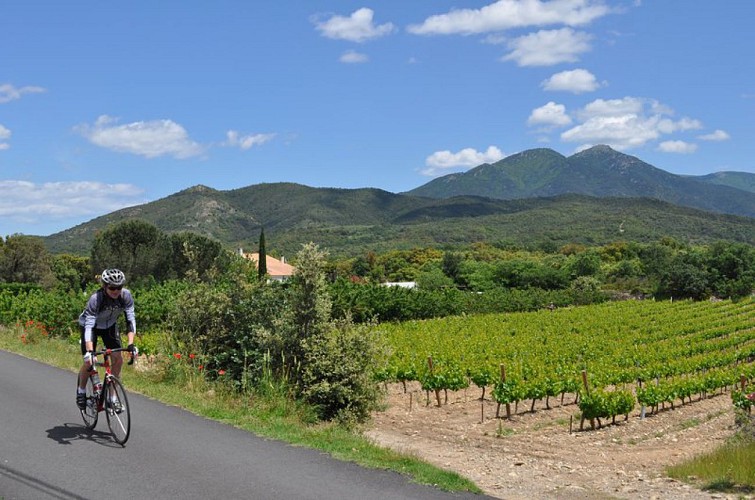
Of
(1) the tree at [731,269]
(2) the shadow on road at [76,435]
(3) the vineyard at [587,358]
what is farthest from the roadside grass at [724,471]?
(1) the tree at [731,269]

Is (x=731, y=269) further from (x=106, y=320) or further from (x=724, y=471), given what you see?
(x=106, y=320)

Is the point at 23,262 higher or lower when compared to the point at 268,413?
higher

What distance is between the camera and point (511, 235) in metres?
183

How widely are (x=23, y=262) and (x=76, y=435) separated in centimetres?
7293

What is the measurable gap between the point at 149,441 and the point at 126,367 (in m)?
5.74

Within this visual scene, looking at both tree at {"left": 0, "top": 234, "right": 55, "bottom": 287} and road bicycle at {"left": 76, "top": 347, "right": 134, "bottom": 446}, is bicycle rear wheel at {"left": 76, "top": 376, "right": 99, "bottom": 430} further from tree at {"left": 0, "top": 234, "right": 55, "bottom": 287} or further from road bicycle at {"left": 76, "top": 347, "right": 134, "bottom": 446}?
tree at {"left": 0, "top": 234, "right": 55, "bottom": 287}

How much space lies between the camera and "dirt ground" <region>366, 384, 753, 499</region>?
7715 mm

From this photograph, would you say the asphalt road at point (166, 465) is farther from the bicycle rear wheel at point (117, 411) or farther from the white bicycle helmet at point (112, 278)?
the white bicycle helmet at point (112, 278)

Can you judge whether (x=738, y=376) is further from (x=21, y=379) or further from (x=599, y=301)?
(x=599, y=301)

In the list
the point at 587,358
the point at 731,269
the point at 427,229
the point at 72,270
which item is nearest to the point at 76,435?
the point at 587,358

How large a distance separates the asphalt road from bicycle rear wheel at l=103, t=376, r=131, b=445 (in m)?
0.12

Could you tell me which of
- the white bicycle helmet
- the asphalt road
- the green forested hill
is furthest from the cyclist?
the green forested hill

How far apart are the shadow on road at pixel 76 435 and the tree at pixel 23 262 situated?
70.3 m

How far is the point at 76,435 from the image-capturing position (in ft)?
25.5
